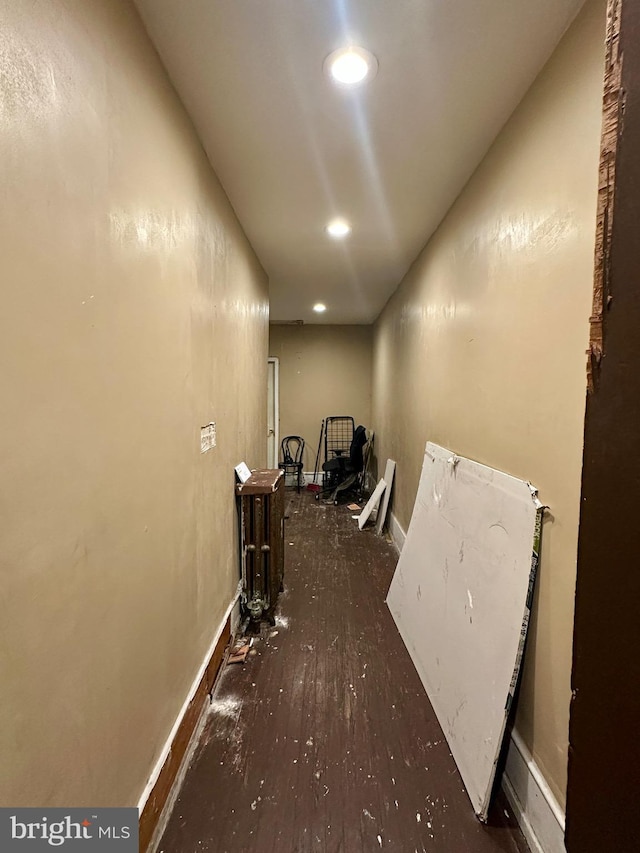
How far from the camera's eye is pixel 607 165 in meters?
0.56

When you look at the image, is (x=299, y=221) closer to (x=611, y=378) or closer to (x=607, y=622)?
(x=611, y=378)

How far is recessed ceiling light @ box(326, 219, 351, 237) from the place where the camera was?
243cm

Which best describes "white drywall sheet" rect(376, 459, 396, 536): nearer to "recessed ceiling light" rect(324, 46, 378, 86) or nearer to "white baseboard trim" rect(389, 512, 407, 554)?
"white baseboard trim" rect(389, 512, 407, 554)

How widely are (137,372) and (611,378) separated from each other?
112 cm

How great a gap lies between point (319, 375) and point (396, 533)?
320 centimetres

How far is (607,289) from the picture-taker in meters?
0.56

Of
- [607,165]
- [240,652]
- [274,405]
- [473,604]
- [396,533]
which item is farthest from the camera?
[274,405]

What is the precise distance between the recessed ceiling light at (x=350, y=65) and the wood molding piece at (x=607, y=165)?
92 centimetres

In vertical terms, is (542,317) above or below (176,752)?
above

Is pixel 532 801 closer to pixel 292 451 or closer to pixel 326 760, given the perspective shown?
pixel 326 760

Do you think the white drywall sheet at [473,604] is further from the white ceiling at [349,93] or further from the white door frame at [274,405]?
the white door frame at [274,405]

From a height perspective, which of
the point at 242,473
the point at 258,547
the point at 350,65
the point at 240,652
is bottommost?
the point at 240,652

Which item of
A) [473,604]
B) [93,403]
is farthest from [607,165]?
[473,604]

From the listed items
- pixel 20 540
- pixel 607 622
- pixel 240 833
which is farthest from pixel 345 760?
pixel 20 540
